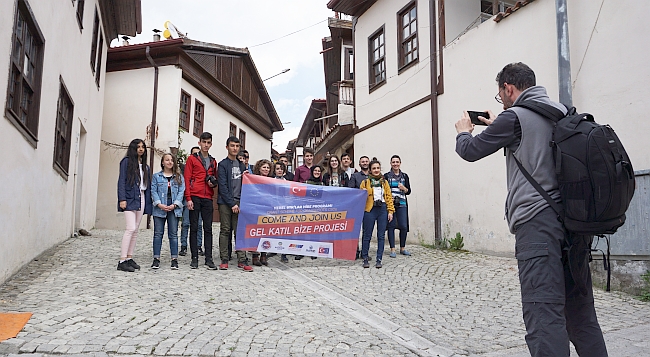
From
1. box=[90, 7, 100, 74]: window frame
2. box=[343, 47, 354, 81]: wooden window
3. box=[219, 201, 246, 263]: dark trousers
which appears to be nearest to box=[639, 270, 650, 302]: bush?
box=[219, 201, 246, 263]: dark trousers

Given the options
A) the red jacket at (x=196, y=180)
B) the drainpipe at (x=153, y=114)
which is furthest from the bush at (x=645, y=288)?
the drainpipe at (x=153, y=114)

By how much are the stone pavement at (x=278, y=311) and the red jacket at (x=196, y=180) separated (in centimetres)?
114

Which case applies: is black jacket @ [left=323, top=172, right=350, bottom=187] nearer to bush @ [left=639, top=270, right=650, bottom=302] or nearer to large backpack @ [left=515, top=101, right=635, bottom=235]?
bush @ [left=639, top=270, right=650, bottom=302]

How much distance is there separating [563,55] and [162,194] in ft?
21.8

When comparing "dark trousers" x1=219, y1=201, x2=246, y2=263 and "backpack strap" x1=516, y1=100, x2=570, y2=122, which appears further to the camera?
"dark trousers" x1=219, y1=201, x2=246, y2=263

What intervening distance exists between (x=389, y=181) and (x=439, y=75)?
12.0ft

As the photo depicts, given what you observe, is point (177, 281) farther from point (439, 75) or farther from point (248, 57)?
point (248, 57)

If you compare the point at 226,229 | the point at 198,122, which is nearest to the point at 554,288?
the point at 226,229

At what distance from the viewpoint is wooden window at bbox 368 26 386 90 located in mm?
14959

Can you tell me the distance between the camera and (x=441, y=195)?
11656 millimetres

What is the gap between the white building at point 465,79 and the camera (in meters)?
7.34

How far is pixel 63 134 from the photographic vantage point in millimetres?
10664

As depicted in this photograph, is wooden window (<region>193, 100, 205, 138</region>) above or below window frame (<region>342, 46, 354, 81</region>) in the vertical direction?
A: below

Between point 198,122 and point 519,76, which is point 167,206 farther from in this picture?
point 198,122
